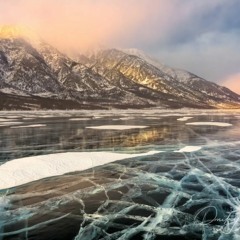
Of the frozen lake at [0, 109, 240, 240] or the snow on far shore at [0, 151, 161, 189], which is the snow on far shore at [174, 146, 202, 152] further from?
the snow on far shore at [0, 151, 161, 189]

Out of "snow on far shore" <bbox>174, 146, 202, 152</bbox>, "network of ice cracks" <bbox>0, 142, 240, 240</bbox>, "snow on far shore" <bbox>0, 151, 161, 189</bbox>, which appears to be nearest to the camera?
"network of ice cracks" <bbox>0, 142, 240, 240</bbox>

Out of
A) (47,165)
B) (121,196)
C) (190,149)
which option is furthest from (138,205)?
(190,149)

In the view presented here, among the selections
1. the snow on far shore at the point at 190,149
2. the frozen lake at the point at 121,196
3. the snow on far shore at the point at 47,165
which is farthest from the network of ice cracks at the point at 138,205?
the snow on far shore at the point at 190,149

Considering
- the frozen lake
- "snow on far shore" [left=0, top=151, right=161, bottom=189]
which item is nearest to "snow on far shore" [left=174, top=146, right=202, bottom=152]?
the frozen lake

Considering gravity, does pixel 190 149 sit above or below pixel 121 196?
above

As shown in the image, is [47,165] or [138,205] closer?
[138,205]

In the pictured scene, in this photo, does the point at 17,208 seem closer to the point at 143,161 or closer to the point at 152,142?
the point at 143,161

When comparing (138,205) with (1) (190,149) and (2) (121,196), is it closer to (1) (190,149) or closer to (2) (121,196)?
(2) (121,196)
